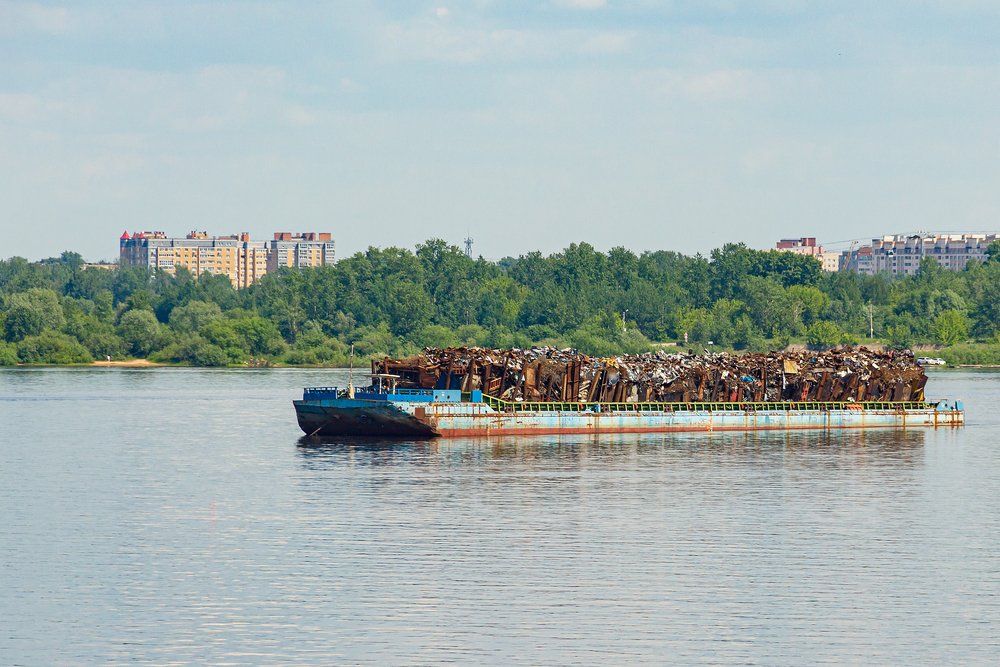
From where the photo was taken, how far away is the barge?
242 feet

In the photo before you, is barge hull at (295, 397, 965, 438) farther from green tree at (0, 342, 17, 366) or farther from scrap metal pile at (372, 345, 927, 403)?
green tree at (0, 342, 17, 366)

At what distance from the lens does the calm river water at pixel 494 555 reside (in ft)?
101

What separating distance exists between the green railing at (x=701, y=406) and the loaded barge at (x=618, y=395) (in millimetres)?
86

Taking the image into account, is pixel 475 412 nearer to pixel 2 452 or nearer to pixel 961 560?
pixel 2 452

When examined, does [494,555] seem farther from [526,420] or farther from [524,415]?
[526,420]

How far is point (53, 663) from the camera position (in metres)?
28.9

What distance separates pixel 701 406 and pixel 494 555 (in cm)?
4819

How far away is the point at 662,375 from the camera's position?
87375 millimetres

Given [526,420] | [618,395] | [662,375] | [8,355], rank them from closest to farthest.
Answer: [526,420] < [618,395] < [662,375] < [8,355]

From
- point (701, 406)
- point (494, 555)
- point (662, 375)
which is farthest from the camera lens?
point (662, 375)

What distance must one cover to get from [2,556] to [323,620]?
13.5 meters

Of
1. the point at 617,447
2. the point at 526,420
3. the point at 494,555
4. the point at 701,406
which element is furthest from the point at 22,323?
the point at 494,555

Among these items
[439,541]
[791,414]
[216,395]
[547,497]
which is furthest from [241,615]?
[216,395]

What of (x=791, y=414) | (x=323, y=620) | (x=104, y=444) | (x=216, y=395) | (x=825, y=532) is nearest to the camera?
(x=323, y=620)
